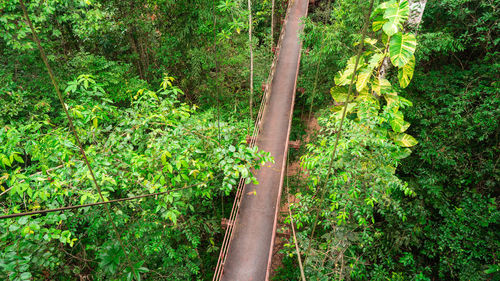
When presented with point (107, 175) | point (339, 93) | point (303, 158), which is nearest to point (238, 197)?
point (303, 158)

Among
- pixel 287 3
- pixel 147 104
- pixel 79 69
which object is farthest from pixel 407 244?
pixel 287 3

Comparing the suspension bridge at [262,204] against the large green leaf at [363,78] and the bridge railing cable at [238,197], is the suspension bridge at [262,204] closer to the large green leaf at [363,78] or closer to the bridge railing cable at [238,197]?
the bridge railing cable at [238,197]

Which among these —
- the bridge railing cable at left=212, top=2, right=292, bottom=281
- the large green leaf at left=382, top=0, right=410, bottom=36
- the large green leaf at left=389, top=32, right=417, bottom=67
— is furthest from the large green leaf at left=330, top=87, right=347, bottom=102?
the bridge railing cable at left=212, top=2, right=292, bottom=281

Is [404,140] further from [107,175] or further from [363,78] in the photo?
[107,175]

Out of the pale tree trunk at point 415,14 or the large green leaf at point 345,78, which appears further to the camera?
the large green leaf at point 345,78

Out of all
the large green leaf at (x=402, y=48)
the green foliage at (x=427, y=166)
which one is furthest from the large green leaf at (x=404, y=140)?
the large green leaf at (x=402, y=48)

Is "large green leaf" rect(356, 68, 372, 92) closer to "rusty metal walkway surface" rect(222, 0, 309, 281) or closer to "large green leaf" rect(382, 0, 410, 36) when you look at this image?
"large green leaf" rect(382, 0, 410, 36)

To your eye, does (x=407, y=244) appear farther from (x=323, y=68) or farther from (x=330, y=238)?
(x=323, y=68)
